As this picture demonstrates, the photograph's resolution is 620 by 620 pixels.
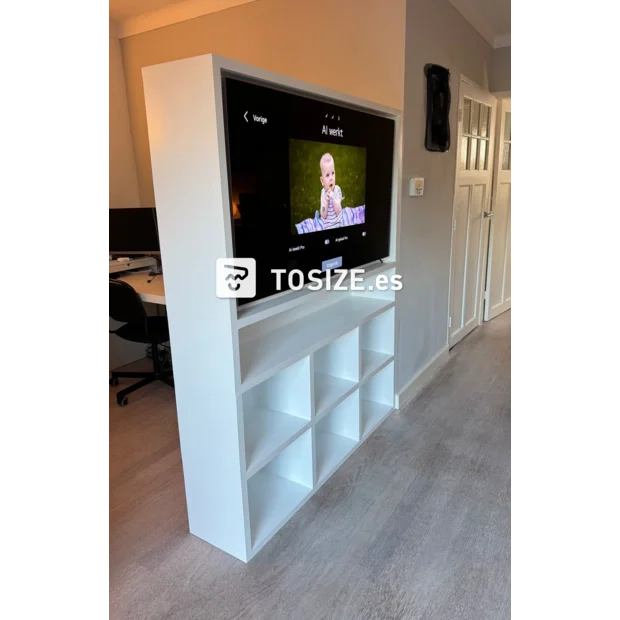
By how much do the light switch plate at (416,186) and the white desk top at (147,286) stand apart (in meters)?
1.47

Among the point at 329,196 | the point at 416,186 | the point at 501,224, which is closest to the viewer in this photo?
the point at 329,196

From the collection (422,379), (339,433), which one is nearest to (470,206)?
(422,379)

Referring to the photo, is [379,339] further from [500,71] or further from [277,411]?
[500,71]

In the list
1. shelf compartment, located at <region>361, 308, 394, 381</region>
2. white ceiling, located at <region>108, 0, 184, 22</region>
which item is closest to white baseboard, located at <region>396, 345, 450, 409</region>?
shelf compartment, located at <region>361, 308, 394, 381</region>

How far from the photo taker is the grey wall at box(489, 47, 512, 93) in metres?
3.62

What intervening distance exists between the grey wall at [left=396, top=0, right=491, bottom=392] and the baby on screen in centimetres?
69

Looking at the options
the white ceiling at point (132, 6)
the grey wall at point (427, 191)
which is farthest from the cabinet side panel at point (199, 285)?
the white ceiling at point (132, 6)

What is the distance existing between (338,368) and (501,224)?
283cm

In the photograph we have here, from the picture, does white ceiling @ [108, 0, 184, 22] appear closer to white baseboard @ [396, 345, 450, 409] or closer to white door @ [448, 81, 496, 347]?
white door @ [448, 81, 496, 347]

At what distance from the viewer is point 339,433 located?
2.47 meters

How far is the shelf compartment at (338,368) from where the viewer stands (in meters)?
2.24
